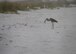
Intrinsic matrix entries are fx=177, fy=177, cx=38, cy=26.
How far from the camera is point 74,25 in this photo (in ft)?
4.62

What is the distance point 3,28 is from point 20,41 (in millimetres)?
183

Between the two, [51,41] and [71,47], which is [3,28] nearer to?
[51,41]

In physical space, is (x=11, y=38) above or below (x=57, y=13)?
below

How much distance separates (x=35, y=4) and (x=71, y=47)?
1.48ft

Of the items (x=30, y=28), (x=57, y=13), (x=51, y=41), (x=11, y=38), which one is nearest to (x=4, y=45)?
(x=11, y=38)

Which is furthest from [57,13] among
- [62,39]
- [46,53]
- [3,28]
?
[3,28]

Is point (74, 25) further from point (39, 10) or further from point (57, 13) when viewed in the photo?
point (39, 10)

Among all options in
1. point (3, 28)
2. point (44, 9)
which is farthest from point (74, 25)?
point (3, 28)

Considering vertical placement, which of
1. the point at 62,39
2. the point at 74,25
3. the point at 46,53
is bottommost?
the point at 46,53

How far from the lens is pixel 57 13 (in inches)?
56.5

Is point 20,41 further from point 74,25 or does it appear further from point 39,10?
point 74,25

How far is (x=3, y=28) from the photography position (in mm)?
1483

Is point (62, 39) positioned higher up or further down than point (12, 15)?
further down

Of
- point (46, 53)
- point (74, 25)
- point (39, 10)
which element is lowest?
point (46, 53)
